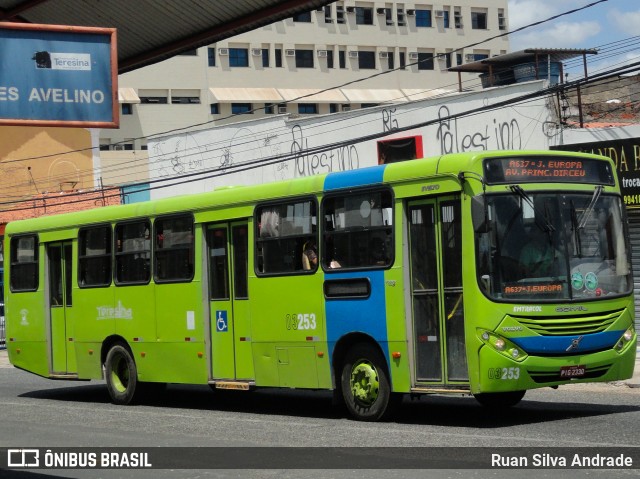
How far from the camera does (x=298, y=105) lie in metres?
81.9

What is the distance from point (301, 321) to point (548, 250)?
3.59 metres

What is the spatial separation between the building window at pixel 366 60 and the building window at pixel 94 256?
66222 millimetres

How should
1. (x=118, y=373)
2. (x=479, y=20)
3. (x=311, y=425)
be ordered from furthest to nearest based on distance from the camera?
(x=479, y=20), (x=118, y=373), (x=311, y=425)

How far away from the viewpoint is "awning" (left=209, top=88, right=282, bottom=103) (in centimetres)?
7912

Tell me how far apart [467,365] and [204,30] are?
8399 millimetres

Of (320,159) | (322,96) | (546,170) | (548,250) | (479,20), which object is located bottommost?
(548,250)

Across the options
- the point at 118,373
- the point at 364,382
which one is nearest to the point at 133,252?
the point at 118,373

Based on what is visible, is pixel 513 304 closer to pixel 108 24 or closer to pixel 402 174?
pixel 402 174

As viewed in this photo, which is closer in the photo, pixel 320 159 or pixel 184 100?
pixel 320 159

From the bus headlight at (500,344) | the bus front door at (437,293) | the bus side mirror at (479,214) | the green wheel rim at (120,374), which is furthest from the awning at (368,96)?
the bus headlight at (500,344)

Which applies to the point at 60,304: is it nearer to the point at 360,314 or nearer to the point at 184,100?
the point at 360,314

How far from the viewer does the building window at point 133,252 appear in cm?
1905

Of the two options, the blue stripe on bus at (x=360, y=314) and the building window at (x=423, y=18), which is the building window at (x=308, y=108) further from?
the blue stripe on bus at (x=360, y=314)

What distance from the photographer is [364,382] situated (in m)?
15.2
